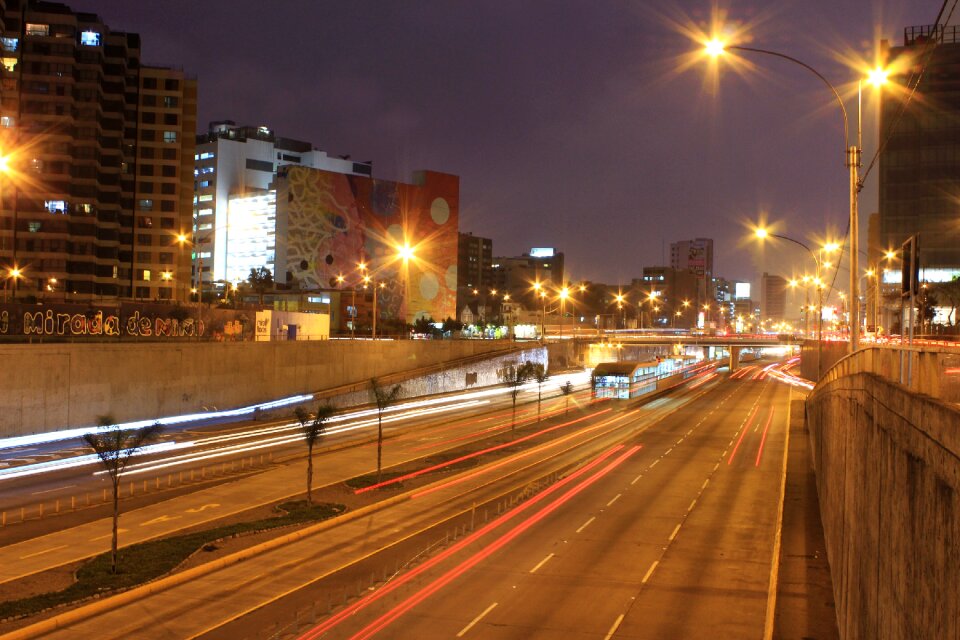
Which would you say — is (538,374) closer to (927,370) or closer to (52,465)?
(52,465)

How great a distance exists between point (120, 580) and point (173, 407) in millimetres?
30647

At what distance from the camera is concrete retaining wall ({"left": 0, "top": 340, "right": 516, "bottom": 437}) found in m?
40.2

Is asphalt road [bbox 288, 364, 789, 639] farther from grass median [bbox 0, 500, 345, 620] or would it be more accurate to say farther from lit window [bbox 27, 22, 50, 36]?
lit window [bbox 27, 22, 50, 36]

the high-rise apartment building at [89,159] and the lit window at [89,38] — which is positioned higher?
the lit window at [89,38]

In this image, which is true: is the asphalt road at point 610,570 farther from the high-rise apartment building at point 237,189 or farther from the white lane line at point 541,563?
the high-rise apartment building at point 237,189

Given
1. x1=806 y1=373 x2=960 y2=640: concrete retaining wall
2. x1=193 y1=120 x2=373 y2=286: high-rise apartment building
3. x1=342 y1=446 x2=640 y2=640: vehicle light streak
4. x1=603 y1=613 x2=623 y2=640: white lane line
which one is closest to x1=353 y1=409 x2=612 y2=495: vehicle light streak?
x1=342 y1=446 x2=640 y2=640: vehicle light streak

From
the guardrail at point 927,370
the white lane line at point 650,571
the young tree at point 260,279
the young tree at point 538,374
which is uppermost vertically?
the young tree at point 260,279

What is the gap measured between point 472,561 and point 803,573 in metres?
10.7

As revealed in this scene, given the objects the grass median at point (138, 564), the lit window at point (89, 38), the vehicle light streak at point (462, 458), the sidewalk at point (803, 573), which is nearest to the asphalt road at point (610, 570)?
the sidewalk at point (803, 573)

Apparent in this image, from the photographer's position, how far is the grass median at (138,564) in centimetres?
1911

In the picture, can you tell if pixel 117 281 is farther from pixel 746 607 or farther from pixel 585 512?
pixel 746 607

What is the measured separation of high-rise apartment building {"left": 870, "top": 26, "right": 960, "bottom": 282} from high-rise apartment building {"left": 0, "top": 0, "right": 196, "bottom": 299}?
101 metres

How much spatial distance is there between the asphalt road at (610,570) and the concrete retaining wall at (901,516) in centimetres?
548

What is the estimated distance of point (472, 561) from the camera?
972 inches
